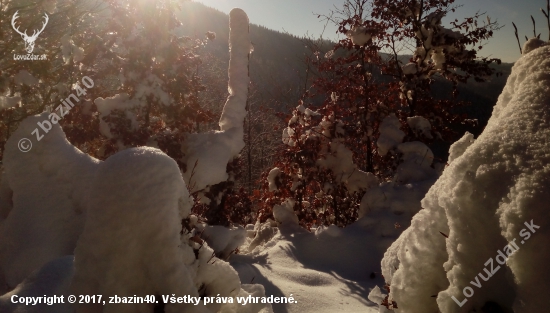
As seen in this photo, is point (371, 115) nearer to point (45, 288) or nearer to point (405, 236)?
point (405, 236)

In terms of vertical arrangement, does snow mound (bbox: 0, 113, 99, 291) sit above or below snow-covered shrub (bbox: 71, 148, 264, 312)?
below

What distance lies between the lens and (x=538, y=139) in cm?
146

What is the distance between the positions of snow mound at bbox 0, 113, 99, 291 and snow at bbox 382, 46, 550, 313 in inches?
106

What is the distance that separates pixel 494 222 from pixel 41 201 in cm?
340

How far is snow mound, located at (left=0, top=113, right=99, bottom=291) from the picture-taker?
9.73 feet

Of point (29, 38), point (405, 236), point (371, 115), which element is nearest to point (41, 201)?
point (405, 236)

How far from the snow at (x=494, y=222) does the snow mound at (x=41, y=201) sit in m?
2.69

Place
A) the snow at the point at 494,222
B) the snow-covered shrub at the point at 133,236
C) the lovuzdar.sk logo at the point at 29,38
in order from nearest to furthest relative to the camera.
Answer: the snow at the point at 494,222 < the snow-covered shrub at the point at 133,236 < the lovuzdar.sk logo at the point at 29,38

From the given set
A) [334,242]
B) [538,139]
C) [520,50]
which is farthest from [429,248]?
[334,242]

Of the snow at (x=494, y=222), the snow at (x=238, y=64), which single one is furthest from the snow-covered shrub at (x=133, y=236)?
the snow at (x=238, y=64)

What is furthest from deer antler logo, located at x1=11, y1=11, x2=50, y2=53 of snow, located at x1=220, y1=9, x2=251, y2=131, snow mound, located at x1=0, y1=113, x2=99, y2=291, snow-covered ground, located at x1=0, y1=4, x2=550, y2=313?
snow-covered ground, located at x1=0, y1=4, x2=550, y2=313

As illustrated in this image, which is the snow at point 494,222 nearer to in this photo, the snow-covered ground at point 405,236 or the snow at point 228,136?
the snow-covered ground at point 405,236

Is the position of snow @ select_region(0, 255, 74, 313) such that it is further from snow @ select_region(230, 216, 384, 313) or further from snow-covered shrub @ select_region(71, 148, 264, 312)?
snow @ select_region(230, 216, 384, 313)

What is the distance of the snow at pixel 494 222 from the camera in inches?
50.3
